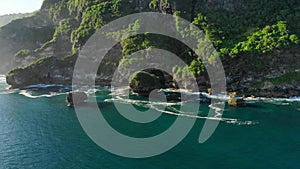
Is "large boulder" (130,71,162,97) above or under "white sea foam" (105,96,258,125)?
above

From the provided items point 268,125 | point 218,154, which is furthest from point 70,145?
point 268,125

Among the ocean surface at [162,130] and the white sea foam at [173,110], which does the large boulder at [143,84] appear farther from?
the ocean surface at [162,130]

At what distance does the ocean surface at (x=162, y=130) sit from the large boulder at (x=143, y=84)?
1843cm

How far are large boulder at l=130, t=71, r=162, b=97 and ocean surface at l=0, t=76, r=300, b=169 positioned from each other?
18428 millimetres

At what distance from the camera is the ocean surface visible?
52.0 m

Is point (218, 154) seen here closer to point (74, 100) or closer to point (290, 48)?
point (74, 100)

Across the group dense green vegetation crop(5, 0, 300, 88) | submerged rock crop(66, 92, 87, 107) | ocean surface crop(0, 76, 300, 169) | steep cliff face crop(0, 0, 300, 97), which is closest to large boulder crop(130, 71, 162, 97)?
dense green vegetation crop(5, 0, 300, 88)

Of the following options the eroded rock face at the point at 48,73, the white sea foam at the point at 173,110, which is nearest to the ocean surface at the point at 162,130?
the white sea foam at the point at 173,110

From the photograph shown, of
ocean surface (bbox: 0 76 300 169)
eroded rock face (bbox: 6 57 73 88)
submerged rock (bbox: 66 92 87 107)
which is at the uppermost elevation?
eroded rock face (bbox: 6 57 73 88)

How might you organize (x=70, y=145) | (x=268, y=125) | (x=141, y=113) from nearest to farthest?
(x=70, y=145)
(x=268, y=125)
(x=141, y=113)

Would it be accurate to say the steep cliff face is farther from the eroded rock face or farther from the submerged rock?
the submerged rock

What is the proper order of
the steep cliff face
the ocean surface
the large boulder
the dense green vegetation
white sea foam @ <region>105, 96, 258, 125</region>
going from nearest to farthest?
the ocean surface → white sea foam @ <region>105, 96, 258, 125</region> → the steep cliff face → the large boulder → the dense green vegetation

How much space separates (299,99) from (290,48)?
85.7 ft

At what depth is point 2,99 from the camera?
12300cm
